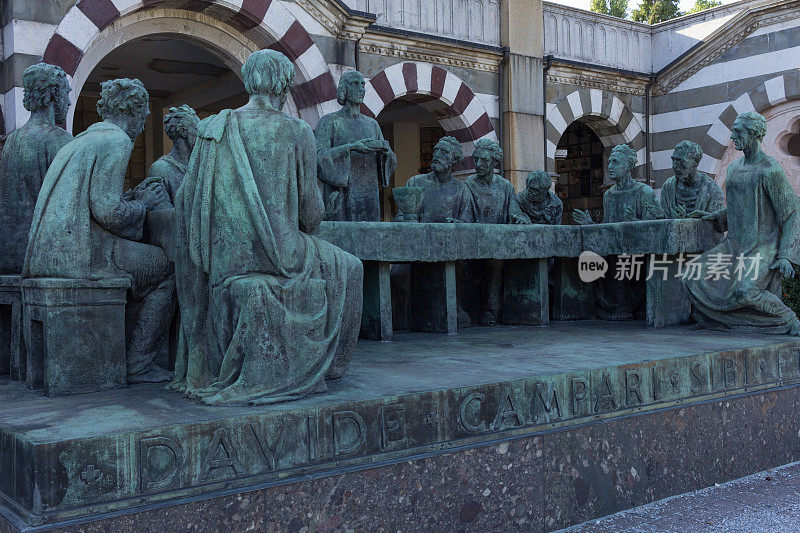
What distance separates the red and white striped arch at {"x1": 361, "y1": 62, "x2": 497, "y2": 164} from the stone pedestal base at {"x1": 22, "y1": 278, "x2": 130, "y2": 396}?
251 inches

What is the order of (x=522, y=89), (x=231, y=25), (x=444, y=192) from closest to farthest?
(x=444, y=192)
(x=231, y=25)
(x=522, y=89)

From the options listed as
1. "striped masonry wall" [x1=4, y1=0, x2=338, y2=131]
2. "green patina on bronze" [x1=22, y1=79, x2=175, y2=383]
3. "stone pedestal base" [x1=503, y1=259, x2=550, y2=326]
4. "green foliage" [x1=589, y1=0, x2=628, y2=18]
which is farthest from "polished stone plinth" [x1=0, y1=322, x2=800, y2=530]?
"green foliage" [x1=589, y1=0, x2=628, y2=18]

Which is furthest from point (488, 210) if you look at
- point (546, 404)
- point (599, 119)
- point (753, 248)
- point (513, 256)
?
point (599, 119)

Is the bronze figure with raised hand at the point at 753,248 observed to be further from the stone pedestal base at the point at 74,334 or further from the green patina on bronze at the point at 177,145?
the stone pedestal base at the point at 74,334

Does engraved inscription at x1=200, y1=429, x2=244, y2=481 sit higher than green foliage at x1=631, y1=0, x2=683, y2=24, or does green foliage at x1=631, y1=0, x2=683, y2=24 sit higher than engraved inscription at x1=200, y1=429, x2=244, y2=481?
green foliage at x1=631, y1=0, x2=683, y2=24

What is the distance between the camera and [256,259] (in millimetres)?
3504

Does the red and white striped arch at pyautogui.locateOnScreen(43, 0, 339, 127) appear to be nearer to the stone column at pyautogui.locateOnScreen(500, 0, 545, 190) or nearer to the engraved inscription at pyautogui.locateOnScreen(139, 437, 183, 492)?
the stone column at pyautogui.locateOnScreen(500, 0, 545, 190)

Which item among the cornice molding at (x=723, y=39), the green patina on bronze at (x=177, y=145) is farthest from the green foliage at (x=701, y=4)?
the green patina on bronze at (x=177, y=145)

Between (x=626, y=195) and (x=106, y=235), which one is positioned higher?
(x=626, y=195)

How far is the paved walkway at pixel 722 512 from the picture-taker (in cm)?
378

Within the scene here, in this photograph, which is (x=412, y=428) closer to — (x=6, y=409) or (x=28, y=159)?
(x=6, y=409)

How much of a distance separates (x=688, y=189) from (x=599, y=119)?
627cm

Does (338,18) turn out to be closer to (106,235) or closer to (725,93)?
(106,235)

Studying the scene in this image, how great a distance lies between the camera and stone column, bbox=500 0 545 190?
1117cm
